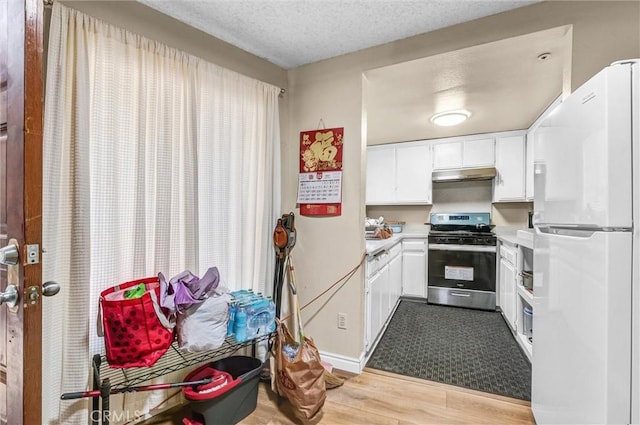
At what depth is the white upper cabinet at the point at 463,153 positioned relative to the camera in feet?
12.8

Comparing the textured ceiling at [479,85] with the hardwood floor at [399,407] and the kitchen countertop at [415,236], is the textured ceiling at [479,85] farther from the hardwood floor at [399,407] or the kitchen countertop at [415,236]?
the hardwood floor at [399,407]

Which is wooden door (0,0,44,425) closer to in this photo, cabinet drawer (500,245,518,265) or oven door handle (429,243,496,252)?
cabinet drawer (500,245,518,265)

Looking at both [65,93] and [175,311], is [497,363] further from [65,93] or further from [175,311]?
[65,93]

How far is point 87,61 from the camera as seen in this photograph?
134cm

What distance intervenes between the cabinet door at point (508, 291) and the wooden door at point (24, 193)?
3.39 metres

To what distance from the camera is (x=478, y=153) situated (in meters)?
3.93

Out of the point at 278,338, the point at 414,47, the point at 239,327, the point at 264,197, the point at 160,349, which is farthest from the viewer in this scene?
the point at 264,197

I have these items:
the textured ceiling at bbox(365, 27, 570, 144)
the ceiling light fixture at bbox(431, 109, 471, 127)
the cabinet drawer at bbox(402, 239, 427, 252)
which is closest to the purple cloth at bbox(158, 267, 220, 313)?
the textured ceiling at bbox(365, 27, 570, 144)

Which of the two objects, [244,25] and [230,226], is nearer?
[244,25]

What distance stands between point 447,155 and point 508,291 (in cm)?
198

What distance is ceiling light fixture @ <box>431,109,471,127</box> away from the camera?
3.10 m

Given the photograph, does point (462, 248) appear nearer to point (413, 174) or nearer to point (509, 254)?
point (509, 254)

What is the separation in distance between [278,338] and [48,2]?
6.53 ft

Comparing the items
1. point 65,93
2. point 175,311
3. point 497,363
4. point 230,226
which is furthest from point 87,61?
point 497,363
